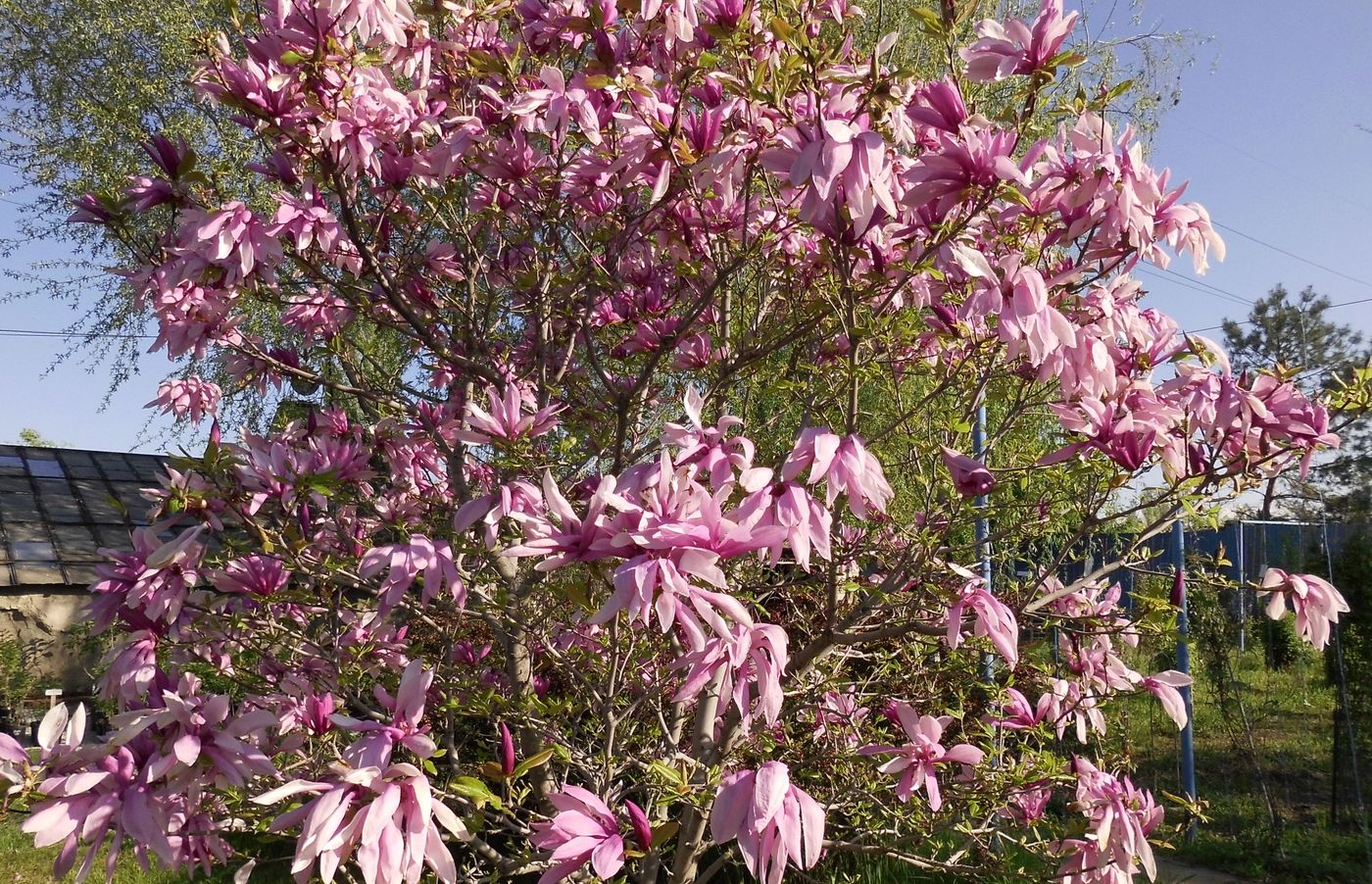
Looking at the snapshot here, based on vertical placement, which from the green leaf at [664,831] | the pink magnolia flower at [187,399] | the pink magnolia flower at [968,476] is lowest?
the green leaf at [664,831]

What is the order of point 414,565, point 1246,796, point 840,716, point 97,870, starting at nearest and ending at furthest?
point 414,565
point 840,716
point 97,870
point 1246,796

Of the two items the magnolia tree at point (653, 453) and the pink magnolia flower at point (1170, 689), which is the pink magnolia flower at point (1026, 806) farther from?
the pink magnolia flower at point (1170, 689)

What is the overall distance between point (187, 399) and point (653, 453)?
1432mm

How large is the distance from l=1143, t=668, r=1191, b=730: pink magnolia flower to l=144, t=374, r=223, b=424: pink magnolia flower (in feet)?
8.76

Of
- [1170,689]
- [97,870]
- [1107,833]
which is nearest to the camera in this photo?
[1107,833]

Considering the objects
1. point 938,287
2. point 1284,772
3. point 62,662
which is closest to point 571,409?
point 938,287

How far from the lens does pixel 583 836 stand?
116 centimetres

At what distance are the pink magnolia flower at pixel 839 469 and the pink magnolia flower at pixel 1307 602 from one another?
0.94 metres

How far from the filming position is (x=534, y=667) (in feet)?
9.29

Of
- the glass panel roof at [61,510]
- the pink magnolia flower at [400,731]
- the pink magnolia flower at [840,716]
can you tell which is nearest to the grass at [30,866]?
the glass panel roof at [61,510]

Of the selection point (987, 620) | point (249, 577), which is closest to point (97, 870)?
point (249, 577)

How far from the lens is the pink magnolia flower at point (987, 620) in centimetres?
140

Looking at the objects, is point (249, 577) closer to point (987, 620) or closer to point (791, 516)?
point (791, 516)

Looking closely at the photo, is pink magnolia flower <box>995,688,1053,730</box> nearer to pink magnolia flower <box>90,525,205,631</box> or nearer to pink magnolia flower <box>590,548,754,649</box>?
pink magnolia flower <box>590,548,754,649</box>
